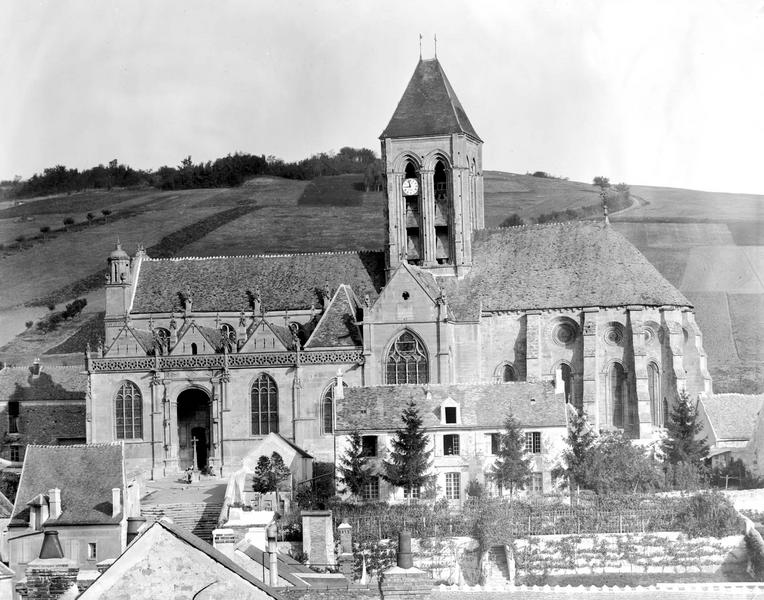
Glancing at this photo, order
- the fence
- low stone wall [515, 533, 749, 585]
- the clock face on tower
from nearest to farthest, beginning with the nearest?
low stone wall [515, 533, 749, 585] < the fence < the clock face on tower

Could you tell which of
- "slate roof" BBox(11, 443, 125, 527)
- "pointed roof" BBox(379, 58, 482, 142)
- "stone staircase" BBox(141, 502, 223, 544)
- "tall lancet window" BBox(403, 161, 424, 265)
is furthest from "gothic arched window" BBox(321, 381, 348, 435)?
"slate roof" BBox(11, 443, 125, 527)

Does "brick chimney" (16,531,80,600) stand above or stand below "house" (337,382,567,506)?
below

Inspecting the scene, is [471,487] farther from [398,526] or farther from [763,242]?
[763,242]

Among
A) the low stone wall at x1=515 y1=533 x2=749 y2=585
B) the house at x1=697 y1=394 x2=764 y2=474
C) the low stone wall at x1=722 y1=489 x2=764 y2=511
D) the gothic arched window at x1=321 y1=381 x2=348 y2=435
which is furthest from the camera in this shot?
the gothic arched window at x1=321 y1=381 x2=348 y2=435

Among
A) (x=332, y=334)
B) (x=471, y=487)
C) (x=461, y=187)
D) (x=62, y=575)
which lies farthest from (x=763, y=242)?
(x=62, y=575)

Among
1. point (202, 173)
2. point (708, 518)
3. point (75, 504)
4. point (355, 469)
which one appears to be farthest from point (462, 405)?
point (202, 173)

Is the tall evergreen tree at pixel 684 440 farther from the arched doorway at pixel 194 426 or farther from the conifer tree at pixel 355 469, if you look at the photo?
the arched doorway at pixel 194 426

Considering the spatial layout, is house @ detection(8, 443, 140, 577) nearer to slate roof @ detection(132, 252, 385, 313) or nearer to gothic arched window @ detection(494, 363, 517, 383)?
slate roof @ detection(132, 252, 385, 313)
